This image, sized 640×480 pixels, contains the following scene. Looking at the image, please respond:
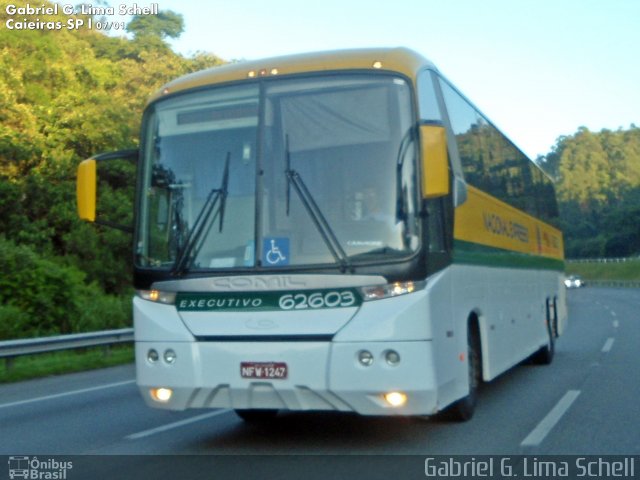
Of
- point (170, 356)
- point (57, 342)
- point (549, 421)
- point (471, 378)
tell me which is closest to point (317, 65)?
point (170, 356)

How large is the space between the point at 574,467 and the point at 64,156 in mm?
29065

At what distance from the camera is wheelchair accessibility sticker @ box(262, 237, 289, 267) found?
813 centimetres

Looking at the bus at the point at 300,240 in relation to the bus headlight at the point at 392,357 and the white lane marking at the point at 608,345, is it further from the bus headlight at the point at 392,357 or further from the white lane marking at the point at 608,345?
the white lane marking at the point at 608,345

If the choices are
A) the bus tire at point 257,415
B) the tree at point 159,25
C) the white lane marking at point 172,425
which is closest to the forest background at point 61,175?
the tree at point 159,25

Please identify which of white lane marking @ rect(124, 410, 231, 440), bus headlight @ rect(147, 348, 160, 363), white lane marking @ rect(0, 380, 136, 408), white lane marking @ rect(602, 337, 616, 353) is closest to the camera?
bus headlight @ rect(147, 348, 160, 363)

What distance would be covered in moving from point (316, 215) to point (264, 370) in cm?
136

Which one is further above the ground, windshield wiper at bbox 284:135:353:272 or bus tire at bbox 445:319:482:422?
windshield wiper at bbox 284:135:353:272

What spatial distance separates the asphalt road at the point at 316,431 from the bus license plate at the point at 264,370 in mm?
719

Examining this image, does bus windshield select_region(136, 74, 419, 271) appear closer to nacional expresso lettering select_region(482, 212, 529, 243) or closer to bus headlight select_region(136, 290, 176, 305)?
bus headlight select_region(136, 290, 176, 305)

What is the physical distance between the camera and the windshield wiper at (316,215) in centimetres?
796

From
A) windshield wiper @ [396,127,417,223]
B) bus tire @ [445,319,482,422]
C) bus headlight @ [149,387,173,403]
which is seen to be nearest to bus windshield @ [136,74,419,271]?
windshield wiper @ [396,127,417,223]

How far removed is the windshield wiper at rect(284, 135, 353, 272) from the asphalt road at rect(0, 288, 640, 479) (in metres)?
1.68

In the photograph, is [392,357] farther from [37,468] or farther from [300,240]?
[37,468]

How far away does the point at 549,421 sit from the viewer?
9875mm
